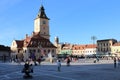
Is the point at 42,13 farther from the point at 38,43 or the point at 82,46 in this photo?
the point at 82,46

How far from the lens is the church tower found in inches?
4908

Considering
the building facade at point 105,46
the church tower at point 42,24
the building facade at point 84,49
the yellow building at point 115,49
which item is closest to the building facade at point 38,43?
the church tower at point 42,24

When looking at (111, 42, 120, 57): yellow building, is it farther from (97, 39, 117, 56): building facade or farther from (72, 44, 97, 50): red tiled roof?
(72, 44, 97, 50): red tiled roof

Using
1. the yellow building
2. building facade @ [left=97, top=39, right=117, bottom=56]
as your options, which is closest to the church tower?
building facade @ [left=97, top=39, right=117, bottom=56]

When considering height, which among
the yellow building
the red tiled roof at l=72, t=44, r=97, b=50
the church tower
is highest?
the church tower

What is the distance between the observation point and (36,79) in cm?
2181

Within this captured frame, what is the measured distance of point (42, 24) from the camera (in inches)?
4943

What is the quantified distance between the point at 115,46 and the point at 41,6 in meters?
50.8

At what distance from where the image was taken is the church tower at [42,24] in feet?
409

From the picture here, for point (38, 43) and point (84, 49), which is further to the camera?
point (84, 49)

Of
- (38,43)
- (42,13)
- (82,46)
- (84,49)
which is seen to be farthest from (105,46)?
(38,43)

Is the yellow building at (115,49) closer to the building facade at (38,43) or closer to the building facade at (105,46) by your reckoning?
the building facade at (105,46)

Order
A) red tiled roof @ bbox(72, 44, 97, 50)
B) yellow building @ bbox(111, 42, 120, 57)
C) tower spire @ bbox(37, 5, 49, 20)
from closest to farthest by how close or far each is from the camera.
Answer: tower spire @ bbox(37, 5, 49, 20), yellow building @ bbox(111, 42, 120, 57), red tiled roof @ bbox(72, 44, 97, 50)

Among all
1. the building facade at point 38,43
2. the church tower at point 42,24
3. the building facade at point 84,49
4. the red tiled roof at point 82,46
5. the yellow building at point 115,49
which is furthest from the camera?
the red tiled roof at point 82,46
